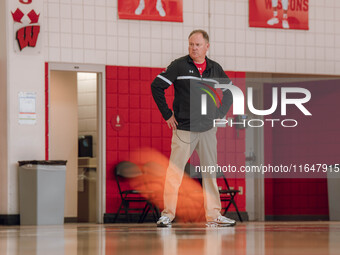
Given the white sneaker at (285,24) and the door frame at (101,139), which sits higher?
the white sneaker at (285,24)

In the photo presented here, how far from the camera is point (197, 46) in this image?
588 centimetres

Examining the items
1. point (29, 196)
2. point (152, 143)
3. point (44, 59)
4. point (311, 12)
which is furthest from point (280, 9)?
point (29, 196)

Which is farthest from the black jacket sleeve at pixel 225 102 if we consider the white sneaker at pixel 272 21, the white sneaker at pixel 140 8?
the white sneaker at pixel 272 21

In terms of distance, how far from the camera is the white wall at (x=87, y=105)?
31.0ft

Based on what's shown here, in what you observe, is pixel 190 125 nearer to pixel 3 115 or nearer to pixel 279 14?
pixel 3 115

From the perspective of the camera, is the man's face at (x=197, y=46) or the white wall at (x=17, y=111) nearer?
the man's face at (x=197, y=46)

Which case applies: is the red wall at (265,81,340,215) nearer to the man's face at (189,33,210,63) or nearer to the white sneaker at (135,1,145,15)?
the white sneaker at (135,1,145,15)

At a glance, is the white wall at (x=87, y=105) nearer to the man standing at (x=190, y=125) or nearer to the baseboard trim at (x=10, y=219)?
the baseboard trim at (x=10, y=219)

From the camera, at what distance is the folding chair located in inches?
344

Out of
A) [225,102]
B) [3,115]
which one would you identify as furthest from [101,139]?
[225,102]

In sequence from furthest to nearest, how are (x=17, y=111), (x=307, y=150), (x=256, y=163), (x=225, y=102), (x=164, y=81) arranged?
(x=307, y=150), (x=256, y=163), (x=17, y=111), (x=225, y=102), (x=164, y=81)

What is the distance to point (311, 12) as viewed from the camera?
32.0 feet

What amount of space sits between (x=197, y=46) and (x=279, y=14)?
398 cm

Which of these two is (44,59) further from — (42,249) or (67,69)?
(42,249)
